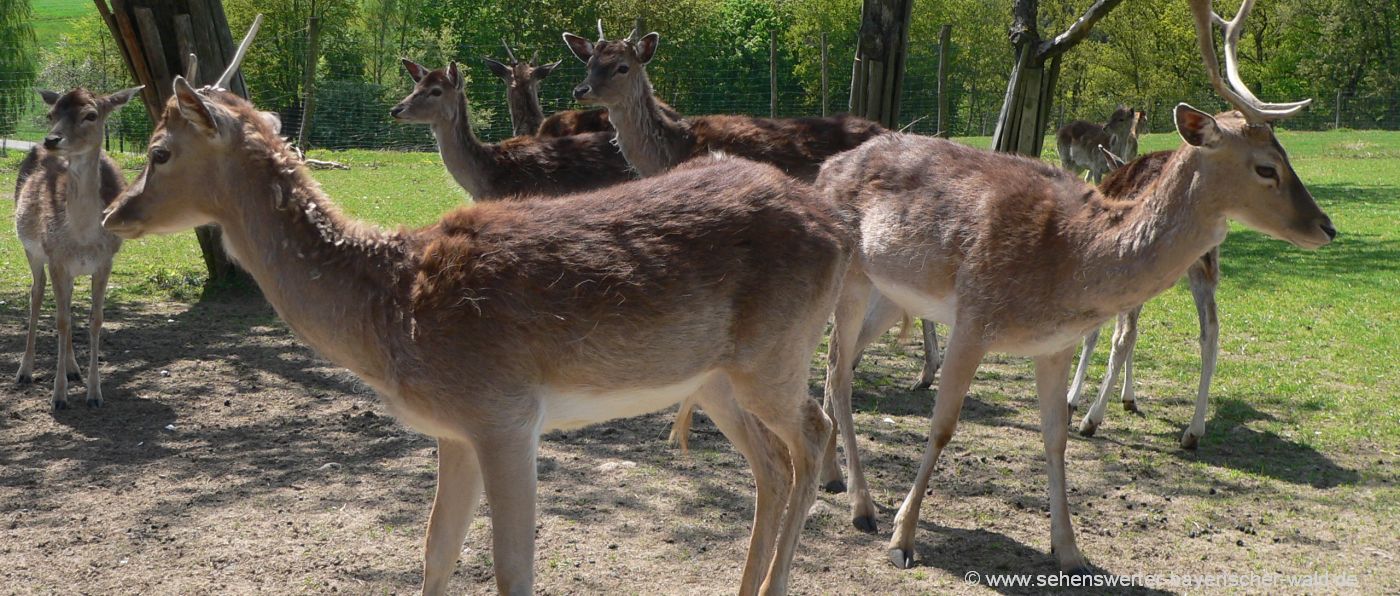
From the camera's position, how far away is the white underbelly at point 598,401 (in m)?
3.91

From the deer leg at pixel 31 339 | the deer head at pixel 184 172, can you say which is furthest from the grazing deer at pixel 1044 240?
the deer leg at pixel 31 339

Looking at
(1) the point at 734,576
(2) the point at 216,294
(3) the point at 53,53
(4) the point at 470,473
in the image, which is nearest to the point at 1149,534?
(1) the point at 734,576

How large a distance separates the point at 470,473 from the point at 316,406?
344 cm

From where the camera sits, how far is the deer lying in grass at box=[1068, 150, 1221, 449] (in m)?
6.53

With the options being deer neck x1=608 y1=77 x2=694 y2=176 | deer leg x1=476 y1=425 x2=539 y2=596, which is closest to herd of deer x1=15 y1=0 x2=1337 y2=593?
deer leg x1=476 y1=425 x2=539 y2=596

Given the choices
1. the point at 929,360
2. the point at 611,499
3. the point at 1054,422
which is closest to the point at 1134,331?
the point at 929,360

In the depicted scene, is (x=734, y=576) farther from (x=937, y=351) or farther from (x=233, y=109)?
(x=937, y=351)

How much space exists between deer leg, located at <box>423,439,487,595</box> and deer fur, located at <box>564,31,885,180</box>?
4.28 meters

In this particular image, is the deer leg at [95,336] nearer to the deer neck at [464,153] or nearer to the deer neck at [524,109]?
the deer neck at [464,153]

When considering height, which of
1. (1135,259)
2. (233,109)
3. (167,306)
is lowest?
(167,306)

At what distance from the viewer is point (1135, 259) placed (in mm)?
4895

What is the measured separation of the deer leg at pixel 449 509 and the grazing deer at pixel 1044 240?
1892 mm

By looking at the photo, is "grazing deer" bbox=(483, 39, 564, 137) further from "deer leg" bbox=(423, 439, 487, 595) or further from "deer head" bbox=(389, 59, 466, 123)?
"deer leg" bbox=(423, 439, 487, 595)

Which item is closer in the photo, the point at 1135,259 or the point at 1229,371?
the point at 1135,259
